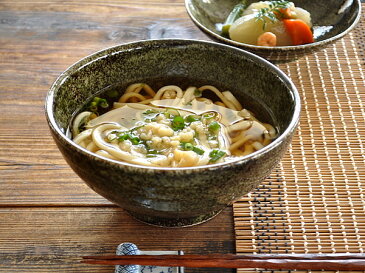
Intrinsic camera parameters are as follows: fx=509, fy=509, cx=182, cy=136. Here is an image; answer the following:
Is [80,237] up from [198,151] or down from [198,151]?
down

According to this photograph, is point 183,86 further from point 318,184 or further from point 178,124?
point 318,184

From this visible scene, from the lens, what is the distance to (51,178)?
135 centimetres

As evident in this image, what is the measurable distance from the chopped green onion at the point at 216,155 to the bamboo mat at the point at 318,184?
16 cm

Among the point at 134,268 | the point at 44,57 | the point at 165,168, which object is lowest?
the point at 44,57

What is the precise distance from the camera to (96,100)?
1319 mm

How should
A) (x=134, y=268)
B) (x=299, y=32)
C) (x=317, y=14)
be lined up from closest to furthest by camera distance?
(x=134, y=268) → (x=299, y=32) → (x=317, y=14)

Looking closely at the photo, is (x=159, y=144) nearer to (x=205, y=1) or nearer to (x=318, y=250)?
(x=318, y=250)

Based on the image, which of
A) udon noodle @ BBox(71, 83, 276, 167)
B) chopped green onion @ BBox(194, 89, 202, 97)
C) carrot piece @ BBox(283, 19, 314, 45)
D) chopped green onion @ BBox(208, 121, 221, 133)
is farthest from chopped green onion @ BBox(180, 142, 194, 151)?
carrot piece @ BBox(283, 19, 314, 45)

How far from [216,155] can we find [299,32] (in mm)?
803

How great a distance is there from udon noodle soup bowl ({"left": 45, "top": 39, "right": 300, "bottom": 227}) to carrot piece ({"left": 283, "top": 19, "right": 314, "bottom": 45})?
549 mm

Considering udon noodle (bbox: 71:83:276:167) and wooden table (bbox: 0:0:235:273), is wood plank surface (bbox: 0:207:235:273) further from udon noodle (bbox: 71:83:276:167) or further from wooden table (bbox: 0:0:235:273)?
udon noodle (bbox: 71:83:276:167)

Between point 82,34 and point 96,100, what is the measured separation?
77cm

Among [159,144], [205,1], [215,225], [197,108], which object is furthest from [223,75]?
[205,1]

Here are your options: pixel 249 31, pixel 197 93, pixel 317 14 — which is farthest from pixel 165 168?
pixel 317 14
